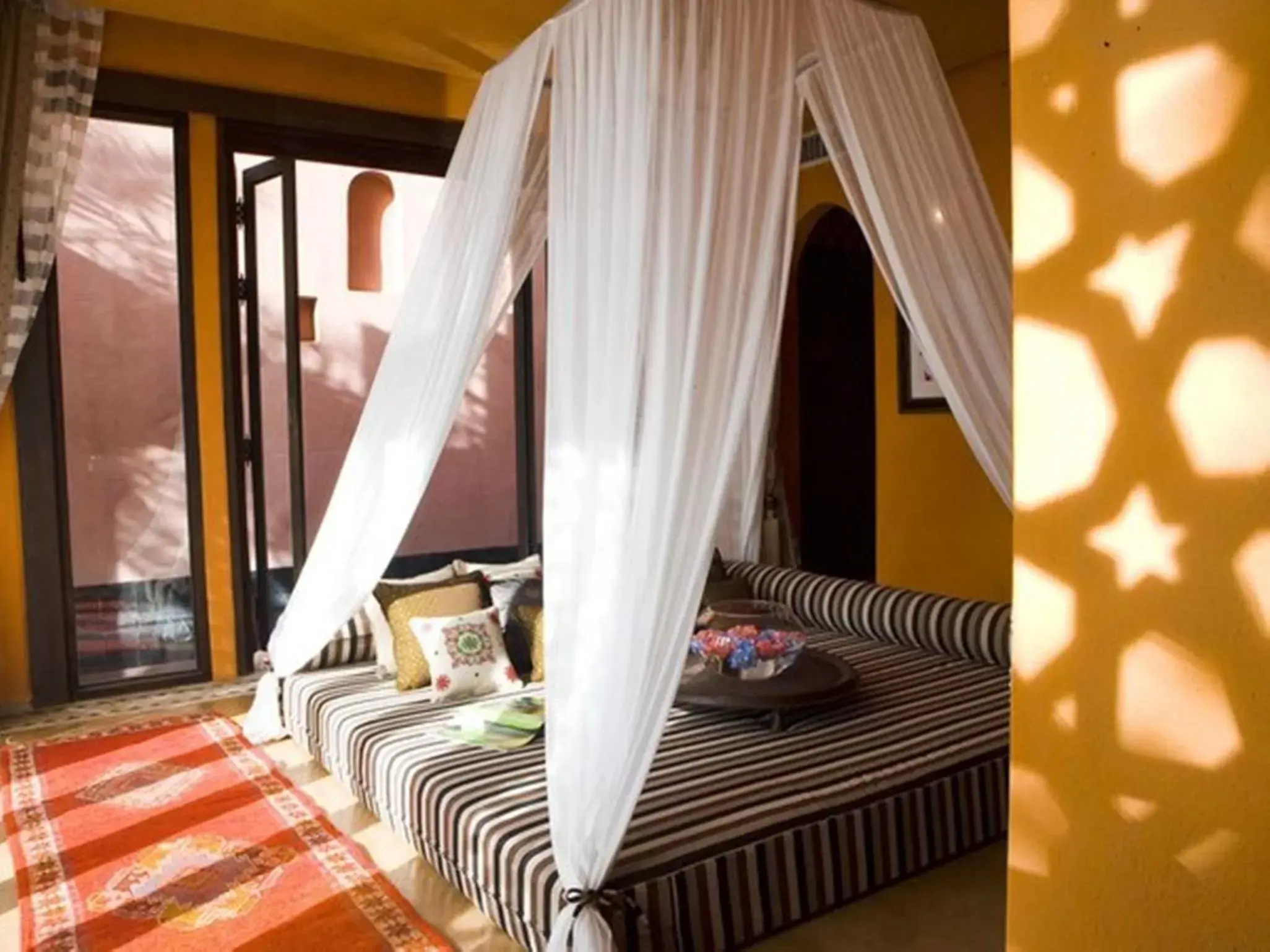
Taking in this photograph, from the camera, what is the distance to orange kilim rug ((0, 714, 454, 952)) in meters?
2.38

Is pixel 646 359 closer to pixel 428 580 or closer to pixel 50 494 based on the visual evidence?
pixel 428 580

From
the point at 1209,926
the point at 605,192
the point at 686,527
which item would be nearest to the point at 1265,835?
the point at 1209,926

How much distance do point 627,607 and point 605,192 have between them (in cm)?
91

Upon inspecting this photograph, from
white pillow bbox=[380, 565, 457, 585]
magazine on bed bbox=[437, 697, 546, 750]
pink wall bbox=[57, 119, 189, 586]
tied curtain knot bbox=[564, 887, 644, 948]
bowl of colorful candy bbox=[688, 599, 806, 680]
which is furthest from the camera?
pink wall bbox=[57, 119, 189, 586]

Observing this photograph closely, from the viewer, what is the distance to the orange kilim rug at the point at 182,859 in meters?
2.38

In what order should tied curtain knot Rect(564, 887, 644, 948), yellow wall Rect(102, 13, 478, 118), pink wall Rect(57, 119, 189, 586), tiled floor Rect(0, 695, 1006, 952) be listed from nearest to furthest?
tied curtain knot Rect(564, 887, 644, 948) → tiled floor Rect(0, 695, 1006, 952) → yellow wall Rect(102, 13, 478, 118) → pink wall Rect(57, 119, 189, 586)

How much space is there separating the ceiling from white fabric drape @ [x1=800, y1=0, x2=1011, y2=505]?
51.3 inches

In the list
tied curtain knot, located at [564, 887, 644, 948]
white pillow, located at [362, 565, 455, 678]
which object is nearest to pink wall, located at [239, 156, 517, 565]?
white pillow, located at [362, 565, 455, 678]

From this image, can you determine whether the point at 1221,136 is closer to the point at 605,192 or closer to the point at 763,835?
the point at 605,192

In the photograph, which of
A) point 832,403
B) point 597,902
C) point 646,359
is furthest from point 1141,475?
point 832,403

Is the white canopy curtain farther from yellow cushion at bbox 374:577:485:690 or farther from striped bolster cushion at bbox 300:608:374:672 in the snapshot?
striped bolster cushion at bbox 300:608:374:672

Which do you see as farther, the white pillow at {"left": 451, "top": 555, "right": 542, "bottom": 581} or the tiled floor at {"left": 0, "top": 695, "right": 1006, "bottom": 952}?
the white pillow at {"left": 451, "top": 555, "right": 542, "bottom": 581}

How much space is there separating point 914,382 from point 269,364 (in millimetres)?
3112

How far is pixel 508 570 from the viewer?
4.19 metres
